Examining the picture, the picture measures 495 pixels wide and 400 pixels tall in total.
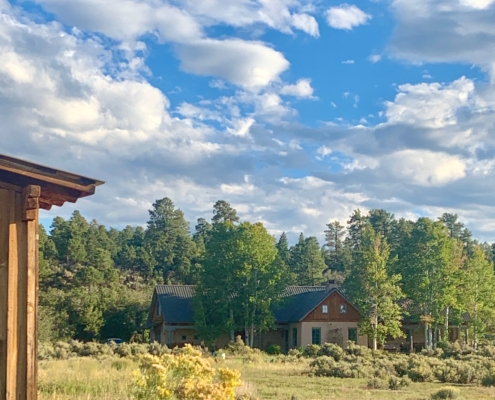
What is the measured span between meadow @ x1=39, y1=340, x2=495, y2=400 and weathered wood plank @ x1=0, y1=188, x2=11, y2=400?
22.3 ft

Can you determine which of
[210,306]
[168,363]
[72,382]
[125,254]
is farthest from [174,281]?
[168,363]

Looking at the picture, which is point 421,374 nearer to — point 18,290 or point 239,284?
point 18,290

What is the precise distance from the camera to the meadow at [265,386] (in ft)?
49.9

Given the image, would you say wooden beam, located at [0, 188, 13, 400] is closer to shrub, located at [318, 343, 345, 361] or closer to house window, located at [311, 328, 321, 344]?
shrub, located at [318, 343, 345, 361]

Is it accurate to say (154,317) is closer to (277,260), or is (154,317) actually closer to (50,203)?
(277,260)

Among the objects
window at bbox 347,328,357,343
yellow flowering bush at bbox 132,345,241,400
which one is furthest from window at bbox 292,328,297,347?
yellow flowering bush at bbox 132,345,241,400

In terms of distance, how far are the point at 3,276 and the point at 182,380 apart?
475 centimetres

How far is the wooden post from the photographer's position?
6.05 m

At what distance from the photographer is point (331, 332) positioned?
4606 centimetres

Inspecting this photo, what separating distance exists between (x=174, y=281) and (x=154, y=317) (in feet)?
78.2

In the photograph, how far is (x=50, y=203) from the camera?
283 inches

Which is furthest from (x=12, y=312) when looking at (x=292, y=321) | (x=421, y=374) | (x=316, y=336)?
(x=292, y=321)

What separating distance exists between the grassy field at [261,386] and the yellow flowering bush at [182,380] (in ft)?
12.1

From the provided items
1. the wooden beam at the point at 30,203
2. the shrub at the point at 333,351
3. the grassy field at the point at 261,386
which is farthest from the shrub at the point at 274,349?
the wooden beam at the point at 30,203
